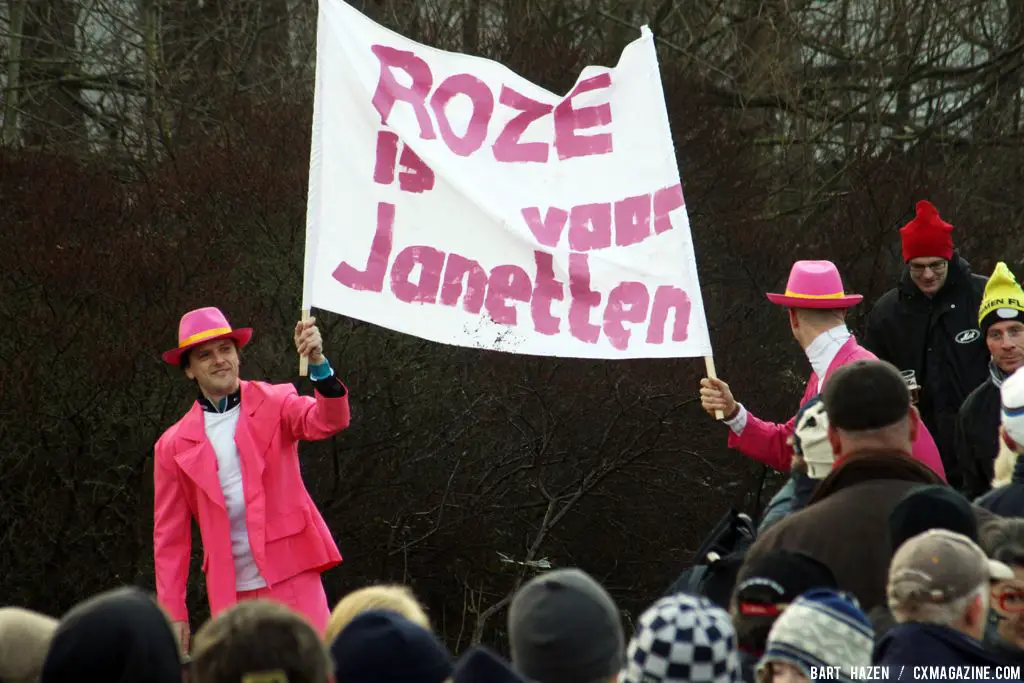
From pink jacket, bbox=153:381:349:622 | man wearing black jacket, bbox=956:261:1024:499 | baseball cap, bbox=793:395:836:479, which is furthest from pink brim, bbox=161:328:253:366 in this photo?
man wearing black jacket, bbox=956:261:1024:499

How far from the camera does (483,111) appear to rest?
24.8ft

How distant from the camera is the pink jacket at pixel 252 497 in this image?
21.8ft

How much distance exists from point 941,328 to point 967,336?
0.45ft

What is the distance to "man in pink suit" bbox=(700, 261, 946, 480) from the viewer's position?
628 centimetres

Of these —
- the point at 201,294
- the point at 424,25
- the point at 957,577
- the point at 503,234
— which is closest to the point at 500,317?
the point at 503,234

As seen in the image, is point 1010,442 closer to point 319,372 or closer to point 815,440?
point 815,440

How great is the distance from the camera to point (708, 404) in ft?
21.1

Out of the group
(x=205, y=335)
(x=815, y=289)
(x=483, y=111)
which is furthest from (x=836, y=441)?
(x=483, y=111)

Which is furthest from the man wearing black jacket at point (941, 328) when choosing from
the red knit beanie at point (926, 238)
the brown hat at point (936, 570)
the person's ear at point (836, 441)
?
the brown hat at point (936, 570)

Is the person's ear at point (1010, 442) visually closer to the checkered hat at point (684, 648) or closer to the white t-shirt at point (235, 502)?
the checkered hat at point (684, 648)

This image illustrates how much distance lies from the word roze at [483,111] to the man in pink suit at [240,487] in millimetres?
1275

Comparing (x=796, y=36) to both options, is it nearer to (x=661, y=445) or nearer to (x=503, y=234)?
(x=661, y=445)

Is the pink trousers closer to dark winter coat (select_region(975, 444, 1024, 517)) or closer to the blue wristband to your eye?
the blue wristband

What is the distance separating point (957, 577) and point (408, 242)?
140 inches
